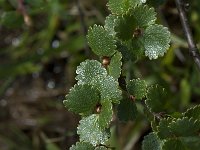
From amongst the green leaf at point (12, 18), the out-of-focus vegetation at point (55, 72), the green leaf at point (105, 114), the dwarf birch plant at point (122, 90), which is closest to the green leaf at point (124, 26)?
the dwarf birch plant at point (122, 90)

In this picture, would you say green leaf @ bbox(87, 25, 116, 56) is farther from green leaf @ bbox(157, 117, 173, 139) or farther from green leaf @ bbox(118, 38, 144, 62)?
green leaf @ bbox(157, 117, 173, 139)

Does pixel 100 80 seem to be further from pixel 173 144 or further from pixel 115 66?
pixel 173 144

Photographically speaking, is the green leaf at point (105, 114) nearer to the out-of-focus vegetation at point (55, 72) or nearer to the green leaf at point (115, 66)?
the green leaf at point (115, 66)

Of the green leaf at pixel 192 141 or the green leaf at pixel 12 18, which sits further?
the green leaf at pixel 12 18

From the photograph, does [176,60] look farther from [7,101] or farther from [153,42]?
[153,42]

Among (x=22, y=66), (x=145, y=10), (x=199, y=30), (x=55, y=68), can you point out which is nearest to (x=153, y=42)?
(x=145, y=10)

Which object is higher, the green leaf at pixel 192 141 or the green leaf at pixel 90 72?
the green leaf at pixel 90 72
